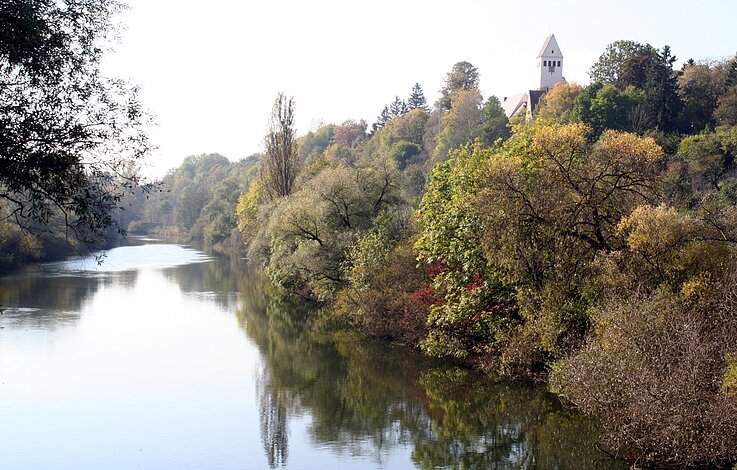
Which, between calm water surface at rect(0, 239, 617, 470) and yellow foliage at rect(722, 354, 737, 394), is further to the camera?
calm water surface at rect(0, 239, 617, 470)

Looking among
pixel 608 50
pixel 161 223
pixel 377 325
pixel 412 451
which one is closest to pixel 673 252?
pixel 412 451

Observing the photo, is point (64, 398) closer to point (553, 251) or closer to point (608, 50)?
point (553, 251)

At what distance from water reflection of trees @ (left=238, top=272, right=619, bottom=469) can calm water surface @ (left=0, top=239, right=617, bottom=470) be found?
6cm

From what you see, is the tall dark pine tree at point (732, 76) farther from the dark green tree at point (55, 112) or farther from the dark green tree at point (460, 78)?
the dark green tree at point (55, 112)

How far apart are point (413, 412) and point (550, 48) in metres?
83.8

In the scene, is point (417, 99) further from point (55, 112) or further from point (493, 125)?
point (55, 112)

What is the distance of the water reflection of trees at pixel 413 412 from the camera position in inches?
655

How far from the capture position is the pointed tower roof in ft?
311

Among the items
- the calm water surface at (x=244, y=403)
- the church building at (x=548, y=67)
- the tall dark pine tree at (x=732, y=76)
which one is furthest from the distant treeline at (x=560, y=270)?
the church building at (x=548, y=67)

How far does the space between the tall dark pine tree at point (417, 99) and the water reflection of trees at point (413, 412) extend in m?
90.6

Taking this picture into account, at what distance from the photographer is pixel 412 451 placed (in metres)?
16.9

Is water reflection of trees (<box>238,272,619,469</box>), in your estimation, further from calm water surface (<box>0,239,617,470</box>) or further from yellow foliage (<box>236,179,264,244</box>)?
yellow foliage (<box>236,179,264,244</box>)

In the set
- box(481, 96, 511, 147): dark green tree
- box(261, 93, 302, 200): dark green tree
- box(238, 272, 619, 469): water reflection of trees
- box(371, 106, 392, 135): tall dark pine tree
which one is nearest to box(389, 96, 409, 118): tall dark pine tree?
box(371, 106, 392, 135): tall dark pine tree

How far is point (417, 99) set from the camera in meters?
116
